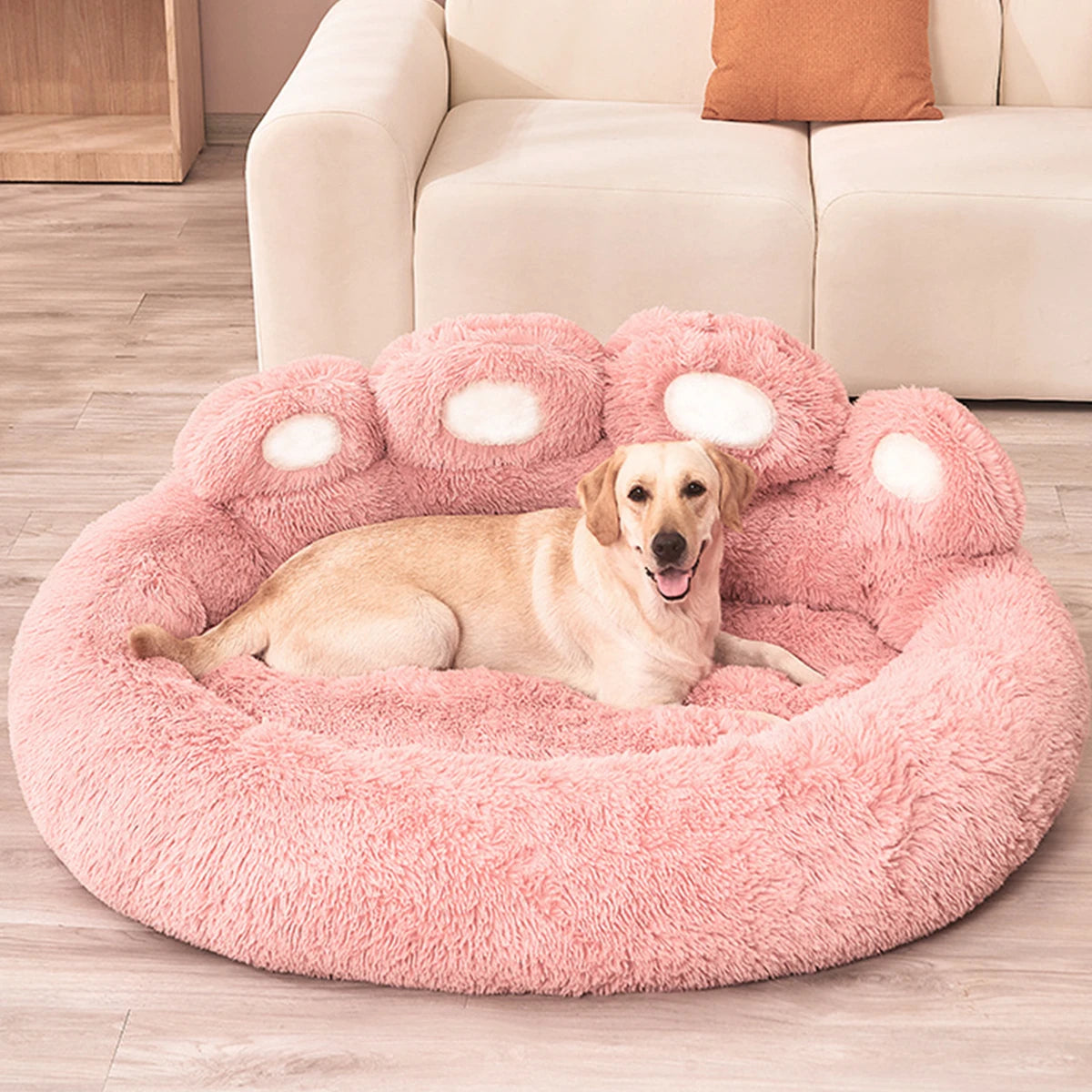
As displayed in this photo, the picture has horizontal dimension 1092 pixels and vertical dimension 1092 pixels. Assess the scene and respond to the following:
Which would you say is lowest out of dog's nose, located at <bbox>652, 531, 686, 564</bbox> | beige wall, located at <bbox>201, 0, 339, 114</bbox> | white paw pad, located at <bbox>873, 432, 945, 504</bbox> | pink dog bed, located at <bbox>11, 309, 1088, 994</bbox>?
beige wall, located at <bbox>201, 0, 339, 114</bbox>

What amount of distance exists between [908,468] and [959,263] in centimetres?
82

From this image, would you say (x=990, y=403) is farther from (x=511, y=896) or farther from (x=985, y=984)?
(x=511, y=896)

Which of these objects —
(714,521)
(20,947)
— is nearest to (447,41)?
(714,521)

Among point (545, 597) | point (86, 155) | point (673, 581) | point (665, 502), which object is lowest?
point (86, 155)

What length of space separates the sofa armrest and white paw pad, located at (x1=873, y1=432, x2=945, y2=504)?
1106 mm

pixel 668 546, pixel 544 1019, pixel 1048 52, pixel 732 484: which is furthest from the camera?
pixel 1048 52

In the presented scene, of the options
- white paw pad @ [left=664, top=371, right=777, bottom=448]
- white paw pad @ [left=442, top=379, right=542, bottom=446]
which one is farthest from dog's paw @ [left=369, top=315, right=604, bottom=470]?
white paw pad @ [left=664, top=371, right=777, bottom=448]

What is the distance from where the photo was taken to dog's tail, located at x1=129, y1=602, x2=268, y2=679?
1954 millimetres

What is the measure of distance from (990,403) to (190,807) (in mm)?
2013

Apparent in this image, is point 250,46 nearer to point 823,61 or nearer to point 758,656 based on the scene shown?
point 823,61

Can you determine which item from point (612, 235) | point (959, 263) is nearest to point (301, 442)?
point (612, 235)

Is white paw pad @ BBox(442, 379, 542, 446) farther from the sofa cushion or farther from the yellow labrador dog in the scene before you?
the sofa cushion

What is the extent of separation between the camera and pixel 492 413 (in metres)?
2.34

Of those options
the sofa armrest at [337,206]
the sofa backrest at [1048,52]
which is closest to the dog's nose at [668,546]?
the sofa armrest at [337,206]
